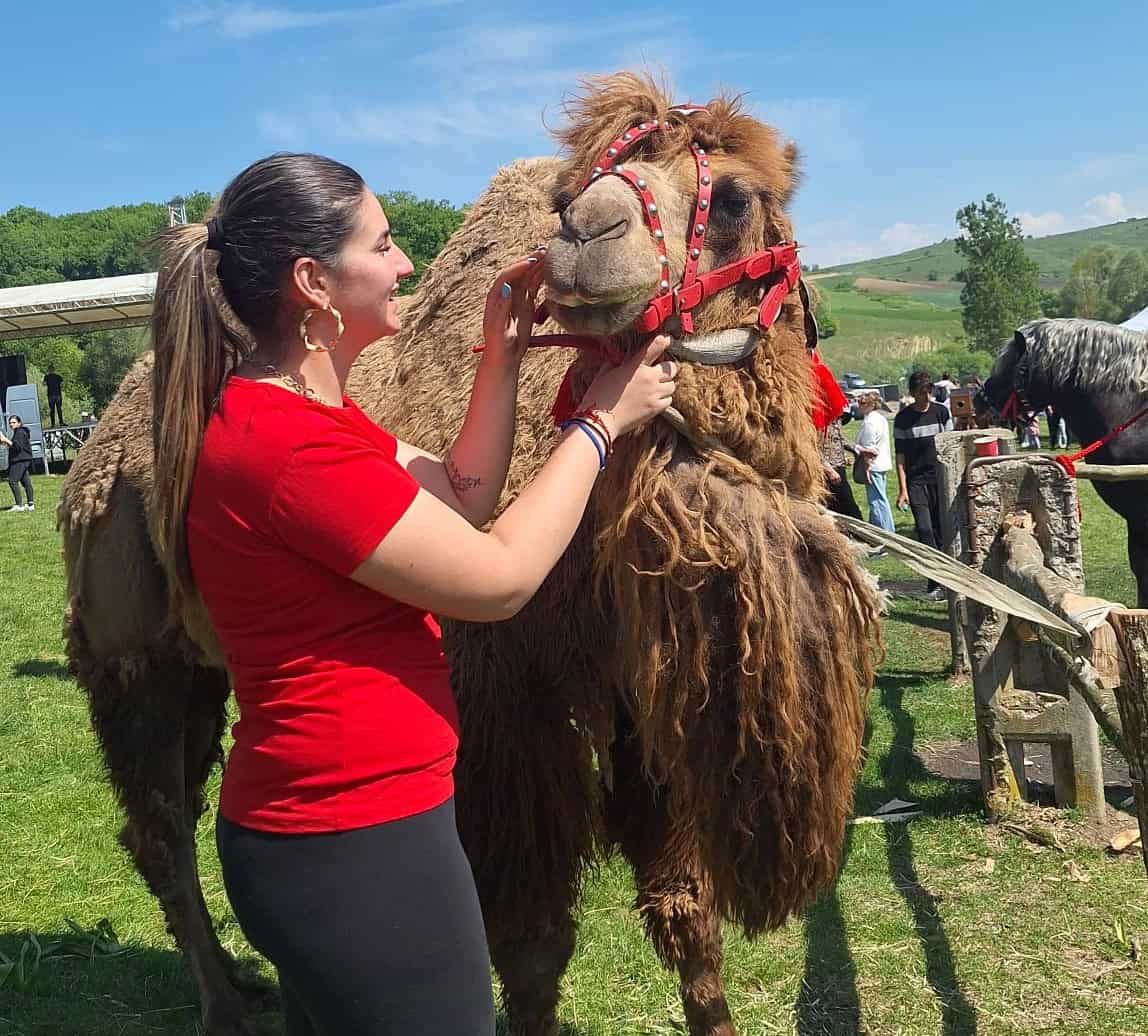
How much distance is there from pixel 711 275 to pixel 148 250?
1263 mm

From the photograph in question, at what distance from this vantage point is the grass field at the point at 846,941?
3752 mm

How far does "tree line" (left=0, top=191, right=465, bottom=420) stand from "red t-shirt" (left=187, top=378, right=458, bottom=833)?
22.9m

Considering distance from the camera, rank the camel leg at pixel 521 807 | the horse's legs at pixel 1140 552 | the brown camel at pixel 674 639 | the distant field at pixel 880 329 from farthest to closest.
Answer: the distant field at pixel 880 329 → the horse's legs at pixel 1140 552 → the camel leg at pixel 521 807 → the brown camel at pixel 674 639

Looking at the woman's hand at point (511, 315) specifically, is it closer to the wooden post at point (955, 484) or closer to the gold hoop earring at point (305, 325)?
the gold hoop earring at point (305, 325)

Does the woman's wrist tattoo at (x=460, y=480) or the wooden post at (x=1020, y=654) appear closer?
the woman's wrist tattoo at (x=460, y=480)

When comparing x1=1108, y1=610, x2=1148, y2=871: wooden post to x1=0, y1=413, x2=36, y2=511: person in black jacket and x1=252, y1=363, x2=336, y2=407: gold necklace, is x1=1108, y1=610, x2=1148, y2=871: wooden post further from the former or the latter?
x1=0, y1=413, x2=36, y2=511: person in black jacket

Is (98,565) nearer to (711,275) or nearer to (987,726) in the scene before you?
(711,275)

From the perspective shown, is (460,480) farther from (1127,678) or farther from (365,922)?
(1127,678)

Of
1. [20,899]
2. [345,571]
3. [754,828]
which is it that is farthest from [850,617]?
[20,899]

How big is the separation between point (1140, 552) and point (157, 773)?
270 inches

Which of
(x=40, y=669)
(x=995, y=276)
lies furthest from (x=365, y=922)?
(x=995, y=276)

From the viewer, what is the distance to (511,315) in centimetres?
225

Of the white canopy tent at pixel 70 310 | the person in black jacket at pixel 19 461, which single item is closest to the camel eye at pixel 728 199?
the person in black jacket at pixel 19 461

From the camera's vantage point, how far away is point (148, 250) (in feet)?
8.02
